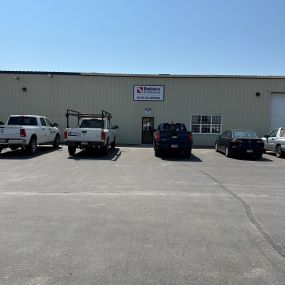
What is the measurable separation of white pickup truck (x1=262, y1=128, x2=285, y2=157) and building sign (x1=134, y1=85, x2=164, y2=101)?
343 inches

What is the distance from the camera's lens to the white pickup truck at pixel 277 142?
1952cm

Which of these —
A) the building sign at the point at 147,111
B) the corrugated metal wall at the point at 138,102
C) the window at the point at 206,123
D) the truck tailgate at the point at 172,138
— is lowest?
the truck tailgate at the point at 172,138

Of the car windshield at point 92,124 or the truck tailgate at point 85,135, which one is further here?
the car windshield at point 92,124

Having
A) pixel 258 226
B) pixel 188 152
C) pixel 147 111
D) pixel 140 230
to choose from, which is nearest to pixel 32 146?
pixel 188 152

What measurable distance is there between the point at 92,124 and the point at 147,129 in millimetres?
8610

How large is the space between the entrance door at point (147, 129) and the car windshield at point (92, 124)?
8160mm

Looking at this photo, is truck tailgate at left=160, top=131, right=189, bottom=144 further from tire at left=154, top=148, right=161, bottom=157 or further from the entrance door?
the entrance door

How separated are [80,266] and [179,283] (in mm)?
1213

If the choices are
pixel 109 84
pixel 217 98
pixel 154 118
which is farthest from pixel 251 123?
pixel 109 84

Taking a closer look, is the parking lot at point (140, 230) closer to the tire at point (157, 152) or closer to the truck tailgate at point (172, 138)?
the truck tailgate at point (172, 138)

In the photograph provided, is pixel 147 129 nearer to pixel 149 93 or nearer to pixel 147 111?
pixel 147 111

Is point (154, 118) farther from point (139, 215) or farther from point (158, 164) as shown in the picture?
point (139, 215)

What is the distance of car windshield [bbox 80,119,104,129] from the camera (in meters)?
19.0

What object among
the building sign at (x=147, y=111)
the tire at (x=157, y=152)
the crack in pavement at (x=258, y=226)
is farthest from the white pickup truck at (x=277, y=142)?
the crack in pavement at (x=258, y=226)
